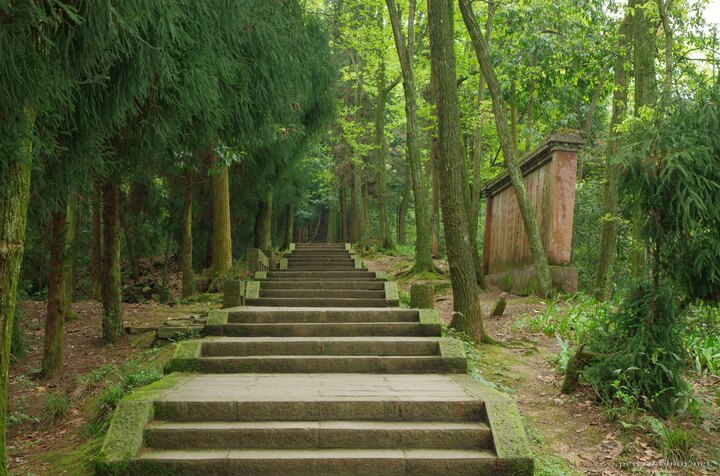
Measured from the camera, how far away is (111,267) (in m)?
9.99

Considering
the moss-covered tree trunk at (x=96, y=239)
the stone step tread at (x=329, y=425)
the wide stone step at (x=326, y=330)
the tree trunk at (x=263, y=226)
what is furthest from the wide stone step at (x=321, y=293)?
the tree trunk at (x=263, y=226)

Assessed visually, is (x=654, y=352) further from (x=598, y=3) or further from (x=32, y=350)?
(x=32, y=350)

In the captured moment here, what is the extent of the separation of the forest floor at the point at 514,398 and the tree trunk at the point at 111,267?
313 mm

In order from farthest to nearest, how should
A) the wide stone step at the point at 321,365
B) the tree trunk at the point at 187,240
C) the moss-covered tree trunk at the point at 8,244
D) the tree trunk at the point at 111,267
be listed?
the tree trunk at the point at 187,240 → the tree trunk at the point at 111,267 → the wide stone step at the point at 321,365 → the moss-covered tree trunk at the point at 8,244

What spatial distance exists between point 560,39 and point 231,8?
7970mm

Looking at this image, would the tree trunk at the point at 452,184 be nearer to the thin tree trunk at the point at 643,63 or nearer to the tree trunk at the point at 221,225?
the thin tree trunk at the point at 643,63

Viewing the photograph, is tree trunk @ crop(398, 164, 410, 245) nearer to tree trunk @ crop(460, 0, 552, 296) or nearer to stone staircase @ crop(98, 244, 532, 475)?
tree trunk @ crop(460, 0, 552, 296)

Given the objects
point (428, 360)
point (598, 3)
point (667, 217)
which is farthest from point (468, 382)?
point (598, 3)

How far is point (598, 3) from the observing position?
1219 centimetres

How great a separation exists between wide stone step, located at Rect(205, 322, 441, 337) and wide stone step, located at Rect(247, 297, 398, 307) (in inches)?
86.5

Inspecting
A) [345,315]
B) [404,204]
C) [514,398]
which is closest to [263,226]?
[404,204]

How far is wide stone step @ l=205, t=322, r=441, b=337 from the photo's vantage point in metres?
7.61

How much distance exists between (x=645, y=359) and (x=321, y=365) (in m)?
3.37

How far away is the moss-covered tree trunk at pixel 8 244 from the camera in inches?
151
